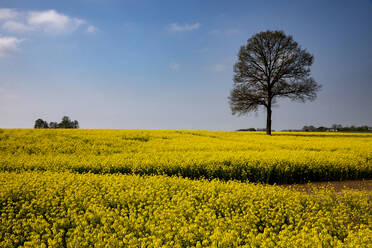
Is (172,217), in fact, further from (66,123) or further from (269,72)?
(66,123)

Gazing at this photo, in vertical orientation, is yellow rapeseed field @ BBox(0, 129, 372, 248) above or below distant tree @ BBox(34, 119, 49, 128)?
below

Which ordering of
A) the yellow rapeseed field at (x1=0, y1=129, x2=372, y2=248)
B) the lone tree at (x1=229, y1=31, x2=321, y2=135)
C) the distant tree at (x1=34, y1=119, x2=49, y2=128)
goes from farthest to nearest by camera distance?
the distant tree at (x1=34, y1=119, x2=49, y2=128) → the lone tree at (x1=229, y1=31, x2=321, y2=135) → the yellow rapeseed field at (x1=0, y1=129, x2=372, y2=248)

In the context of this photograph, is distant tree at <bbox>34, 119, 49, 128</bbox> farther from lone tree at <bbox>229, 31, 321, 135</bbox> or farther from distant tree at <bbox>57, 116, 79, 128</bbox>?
lone tree at <bbox>229, 31, 321, 135</bbox>

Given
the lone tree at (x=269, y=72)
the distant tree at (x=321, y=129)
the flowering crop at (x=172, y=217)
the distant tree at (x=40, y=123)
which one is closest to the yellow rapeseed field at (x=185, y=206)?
the flowering crop at (x=172, y=217)

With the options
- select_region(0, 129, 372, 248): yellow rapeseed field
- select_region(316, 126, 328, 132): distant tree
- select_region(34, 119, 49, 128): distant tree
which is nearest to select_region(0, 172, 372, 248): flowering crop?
select_region(0, 129, 372, 248): yellow rapeseed field

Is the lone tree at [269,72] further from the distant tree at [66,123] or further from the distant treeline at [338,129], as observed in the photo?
the distant tree at [66,123]

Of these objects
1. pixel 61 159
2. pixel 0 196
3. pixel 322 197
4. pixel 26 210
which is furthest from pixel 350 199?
pixel 61 159

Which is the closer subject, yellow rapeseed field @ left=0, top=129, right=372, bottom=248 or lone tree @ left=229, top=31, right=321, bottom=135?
yellow rapeseed field @ left=0, top=129, right=372, bottom=248

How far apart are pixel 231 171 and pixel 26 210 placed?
6.83 m

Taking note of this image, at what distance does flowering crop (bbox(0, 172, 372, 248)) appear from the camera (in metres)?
3.67

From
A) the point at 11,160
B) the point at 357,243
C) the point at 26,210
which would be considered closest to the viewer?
the point at 357,243

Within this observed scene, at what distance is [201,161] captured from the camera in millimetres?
9641

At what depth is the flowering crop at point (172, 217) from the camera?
145 inches

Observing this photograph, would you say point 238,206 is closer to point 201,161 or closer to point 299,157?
point 201,161
